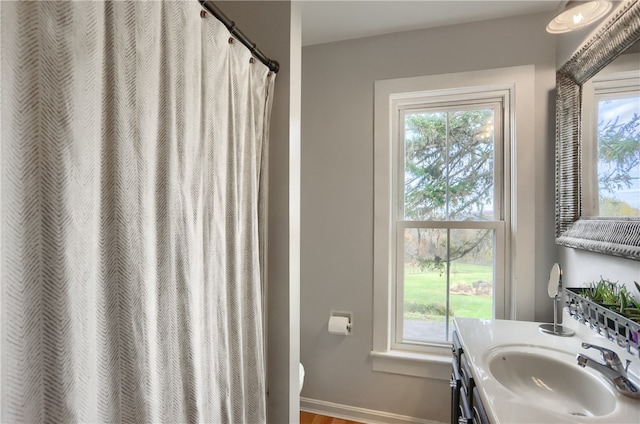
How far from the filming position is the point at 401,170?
6.46 ft

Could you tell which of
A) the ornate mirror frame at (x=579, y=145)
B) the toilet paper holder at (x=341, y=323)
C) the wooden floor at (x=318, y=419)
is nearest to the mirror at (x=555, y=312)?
the ornate mirror frame at (x=579, y=145)

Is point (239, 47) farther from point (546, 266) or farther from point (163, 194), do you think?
point (546, 266)

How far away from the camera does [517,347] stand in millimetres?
1190

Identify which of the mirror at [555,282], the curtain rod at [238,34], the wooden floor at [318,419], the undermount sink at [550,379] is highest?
the curtain rod at [238,34]

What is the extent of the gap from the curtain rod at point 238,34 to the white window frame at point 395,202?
2.84 feet

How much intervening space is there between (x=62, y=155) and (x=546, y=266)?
2.05m

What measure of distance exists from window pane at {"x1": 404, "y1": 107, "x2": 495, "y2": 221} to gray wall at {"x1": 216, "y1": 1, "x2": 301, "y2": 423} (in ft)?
3.24

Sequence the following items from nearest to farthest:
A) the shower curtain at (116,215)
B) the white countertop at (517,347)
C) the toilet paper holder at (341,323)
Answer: the shower curtain at (116,215) < the white countertop at (517,347) < the toilet paper holder at (341,323)

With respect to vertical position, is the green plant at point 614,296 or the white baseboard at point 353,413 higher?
the green plant at point 614,296

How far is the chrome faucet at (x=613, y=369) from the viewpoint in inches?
34.3

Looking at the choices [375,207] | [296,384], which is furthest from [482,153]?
[296,384]

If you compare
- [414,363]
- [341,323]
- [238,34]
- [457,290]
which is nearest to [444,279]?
[457,290]

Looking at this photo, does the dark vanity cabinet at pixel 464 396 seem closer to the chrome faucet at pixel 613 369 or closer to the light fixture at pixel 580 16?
the chrome faucet at pixel 613 369

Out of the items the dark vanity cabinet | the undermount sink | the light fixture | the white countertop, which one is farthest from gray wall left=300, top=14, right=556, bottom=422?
the undermount sink
